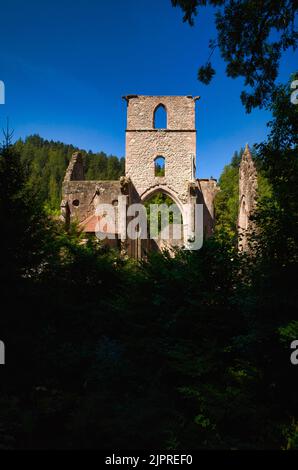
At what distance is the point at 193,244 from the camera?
7.90 meters

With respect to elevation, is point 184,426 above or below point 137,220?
below

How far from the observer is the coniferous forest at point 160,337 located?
4.85 m

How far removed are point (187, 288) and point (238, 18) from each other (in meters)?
4.94

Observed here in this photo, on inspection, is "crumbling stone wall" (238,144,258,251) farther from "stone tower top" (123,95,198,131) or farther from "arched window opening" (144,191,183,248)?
"stone tower top" (123,95,198,131)

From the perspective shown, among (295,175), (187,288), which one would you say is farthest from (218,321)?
(295,175)

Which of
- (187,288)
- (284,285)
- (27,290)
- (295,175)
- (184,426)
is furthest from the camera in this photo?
(27,290)

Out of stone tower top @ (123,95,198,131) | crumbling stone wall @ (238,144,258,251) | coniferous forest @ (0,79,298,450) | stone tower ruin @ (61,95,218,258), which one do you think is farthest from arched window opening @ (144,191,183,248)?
coniferous forest @ (0,79,298,450)

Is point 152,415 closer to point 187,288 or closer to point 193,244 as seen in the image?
point 187,288

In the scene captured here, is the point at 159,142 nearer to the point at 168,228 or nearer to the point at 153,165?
the point at 153,165

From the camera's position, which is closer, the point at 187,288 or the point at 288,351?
the point at 288,351

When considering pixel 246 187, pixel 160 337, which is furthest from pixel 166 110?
pixel 160 337

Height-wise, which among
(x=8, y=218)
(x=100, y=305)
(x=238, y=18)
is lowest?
(x=100, y=305)

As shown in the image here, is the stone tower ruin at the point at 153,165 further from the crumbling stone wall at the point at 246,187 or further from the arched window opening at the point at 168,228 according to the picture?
the crumbling stone wall at the point at 246,187

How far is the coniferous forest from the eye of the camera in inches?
191
